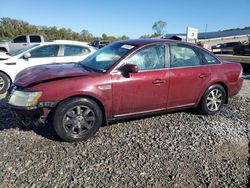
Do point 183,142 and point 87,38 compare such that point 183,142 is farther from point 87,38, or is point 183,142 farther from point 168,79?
point 87,38

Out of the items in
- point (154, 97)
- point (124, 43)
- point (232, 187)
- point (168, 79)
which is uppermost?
point (124, 43)

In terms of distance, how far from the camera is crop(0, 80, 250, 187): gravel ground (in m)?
3.02

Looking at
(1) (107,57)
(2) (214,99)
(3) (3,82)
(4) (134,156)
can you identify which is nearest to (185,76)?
(2) (214,99)

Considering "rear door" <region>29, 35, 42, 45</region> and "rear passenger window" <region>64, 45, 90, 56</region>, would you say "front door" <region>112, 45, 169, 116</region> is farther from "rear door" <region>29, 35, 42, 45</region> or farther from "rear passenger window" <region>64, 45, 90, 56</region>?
"rear door" <region>29, 35, 42, 45</region>

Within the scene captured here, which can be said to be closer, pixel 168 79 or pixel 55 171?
pixel 55 171

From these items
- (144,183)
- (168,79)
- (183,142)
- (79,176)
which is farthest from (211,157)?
(79,176)

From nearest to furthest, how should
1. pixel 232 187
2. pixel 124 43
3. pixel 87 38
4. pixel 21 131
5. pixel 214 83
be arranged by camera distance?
1. pixel 232 187
2. pixel 21 131
3. pixel 124 43
4. pixel 214 83
5. pixel 87 38

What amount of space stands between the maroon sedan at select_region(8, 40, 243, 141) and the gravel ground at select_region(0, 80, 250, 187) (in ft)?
1.11

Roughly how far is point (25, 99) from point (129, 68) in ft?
5.46

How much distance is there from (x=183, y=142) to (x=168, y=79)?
3.78 ft

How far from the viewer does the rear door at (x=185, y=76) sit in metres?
4.61

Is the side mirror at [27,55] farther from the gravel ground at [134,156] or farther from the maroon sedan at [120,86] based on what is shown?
the maroon sedan at [120,86]

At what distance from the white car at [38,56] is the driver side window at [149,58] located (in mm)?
3999

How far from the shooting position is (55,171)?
123 inches
